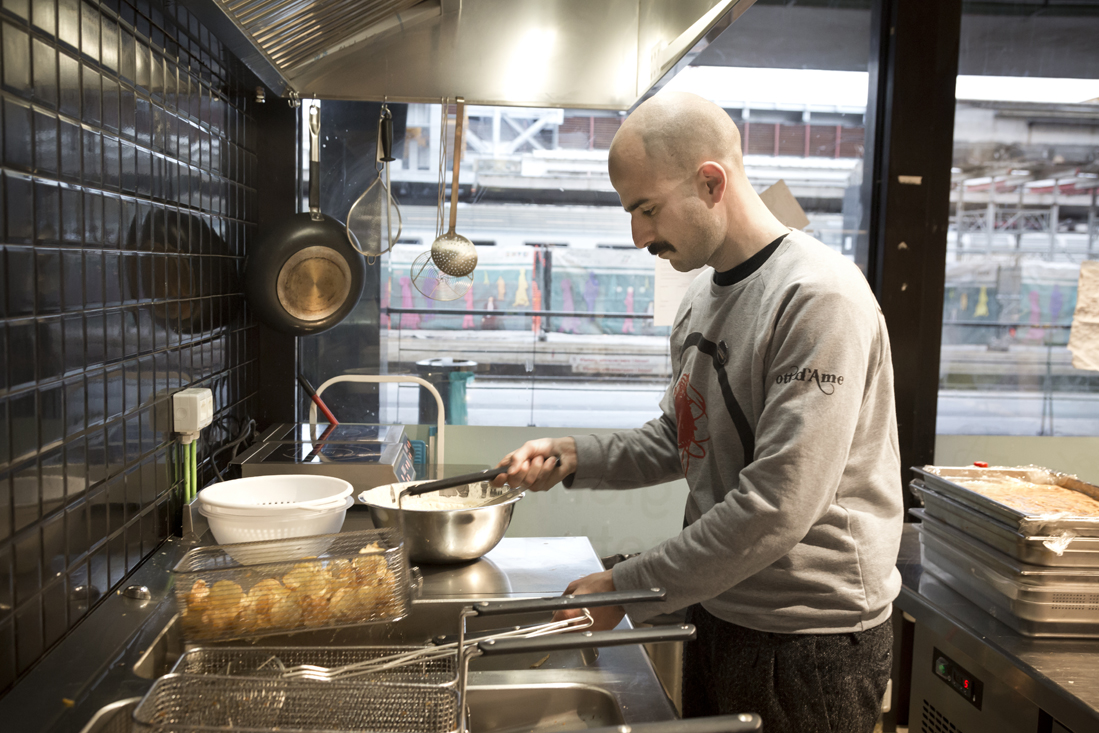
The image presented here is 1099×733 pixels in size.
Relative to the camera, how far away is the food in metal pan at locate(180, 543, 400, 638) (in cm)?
101

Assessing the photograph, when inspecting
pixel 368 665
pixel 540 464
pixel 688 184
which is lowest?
pixel 368 665

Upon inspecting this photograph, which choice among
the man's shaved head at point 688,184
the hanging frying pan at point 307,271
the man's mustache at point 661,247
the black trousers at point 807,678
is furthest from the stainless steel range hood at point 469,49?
the black trousers at point 807,678

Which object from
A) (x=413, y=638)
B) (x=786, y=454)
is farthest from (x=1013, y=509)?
(x=413, y=638)

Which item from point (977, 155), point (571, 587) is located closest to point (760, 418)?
point (571, 587)

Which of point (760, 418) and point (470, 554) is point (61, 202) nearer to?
point (470, 554)

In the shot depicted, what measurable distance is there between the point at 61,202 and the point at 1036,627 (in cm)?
154

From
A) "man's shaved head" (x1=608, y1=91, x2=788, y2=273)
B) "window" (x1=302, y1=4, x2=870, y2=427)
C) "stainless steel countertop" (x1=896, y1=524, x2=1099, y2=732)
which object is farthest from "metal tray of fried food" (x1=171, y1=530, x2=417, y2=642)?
"window" (x1=302, y1=4, x2=870, y2=427)

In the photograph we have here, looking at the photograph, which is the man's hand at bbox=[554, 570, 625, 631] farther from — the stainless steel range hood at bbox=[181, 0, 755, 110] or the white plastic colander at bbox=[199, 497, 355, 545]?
the stainless steel range hood at bbox=[181, 0, 755, 110]

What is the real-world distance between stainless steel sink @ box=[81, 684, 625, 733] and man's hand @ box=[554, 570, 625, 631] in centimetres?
12

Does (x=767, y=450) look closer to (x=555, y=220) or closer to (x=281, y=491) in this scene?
(x=281, y=491)

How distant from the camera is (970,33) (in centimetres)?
217

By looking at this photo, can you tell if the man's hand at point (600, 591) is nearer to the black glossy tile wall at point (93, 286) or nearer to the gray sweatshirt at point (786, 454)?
the gray sweatshirt at point (786, 454)

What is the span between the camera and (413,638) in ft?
4.18

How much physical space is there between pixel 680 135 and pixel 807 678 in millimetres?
771
